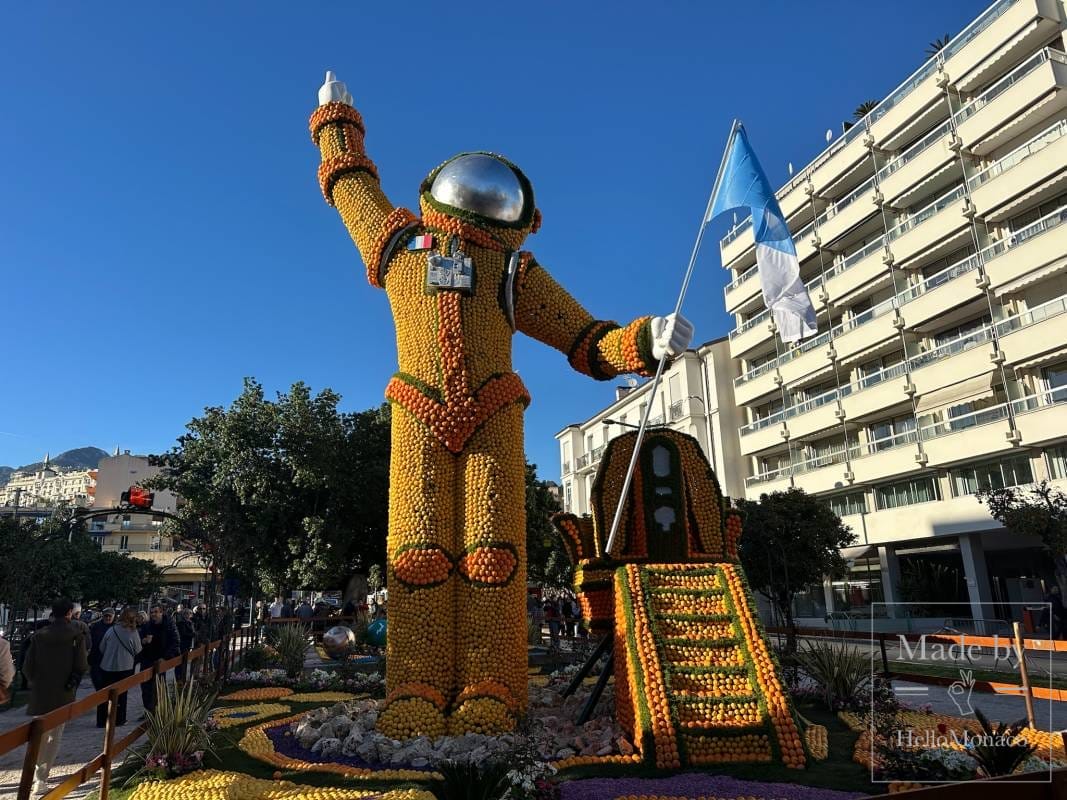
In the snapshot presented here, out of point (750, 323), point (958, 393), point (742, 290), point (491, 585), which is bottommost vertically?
point (491, 585)

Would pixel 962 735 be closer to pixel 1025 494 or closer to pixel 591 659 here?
pixel 591 659

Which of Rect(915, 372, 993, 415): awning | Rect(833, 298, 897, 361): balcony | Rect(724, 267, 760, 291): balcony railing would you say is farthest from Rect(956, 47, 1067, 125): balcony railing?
Rect(724, 267, 760, 291): balcony railing

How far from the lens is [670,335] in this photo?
639 cm

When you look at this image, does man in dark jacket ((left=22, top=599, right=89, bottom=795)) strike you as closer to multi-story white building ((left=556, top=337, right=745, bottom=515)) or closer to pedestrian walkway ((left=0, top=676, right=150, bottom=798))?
pedestrian walkway ((left=0, top=676, right=150, bottom=798))

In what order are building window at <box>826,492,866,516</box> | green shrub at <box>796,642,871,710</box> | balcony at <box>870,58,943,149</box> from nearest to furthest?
green shrub at <box>796,642,871,710</box>
balcony at <box>870,58,943,149</box>
building window at <box>826,492,866,516</box>

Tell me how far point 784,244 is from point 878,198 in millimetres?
21838

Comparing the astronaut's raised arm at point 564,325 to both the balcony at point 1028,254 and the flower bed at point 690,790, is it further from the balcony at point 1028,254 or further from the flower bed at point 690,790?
the balcony at point 1028,254

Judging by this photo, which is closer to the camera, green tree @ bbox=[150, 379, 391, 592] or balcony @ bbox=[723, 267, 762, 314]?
green tree @ bbox=[150, 379, 391, 592]

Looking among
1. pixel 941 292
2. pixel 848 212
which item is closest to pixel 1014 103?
pixel 941 292

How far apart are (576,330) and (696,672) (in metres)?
3.32

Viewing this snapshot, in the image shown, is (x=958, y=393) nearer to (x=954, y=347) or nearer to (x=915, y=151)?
(x=954, y=347)

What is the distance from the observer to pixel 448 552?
6.52 m

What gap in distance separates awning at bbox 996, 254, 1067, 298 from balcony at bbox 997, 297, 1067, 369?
737mm

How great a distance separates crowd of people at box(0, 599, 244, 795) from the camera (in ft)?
19.6
